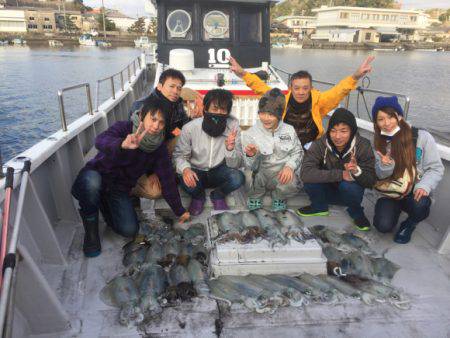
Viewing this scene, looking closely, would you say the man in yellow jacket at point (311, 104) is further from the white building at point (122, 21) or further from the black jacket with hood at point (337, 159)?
the white building at point (122, 21)

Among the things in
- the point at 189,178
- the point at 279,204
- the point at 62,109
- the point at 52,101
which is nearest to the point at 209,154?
the point at 189,178

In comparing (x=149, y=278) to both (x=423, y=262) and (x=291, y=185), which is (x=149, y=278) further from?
(x=423, y=262)

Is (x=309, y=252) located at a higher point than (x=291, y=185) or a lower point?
lower

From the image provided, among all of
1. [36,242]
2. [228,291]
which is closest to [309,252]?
[228,291]

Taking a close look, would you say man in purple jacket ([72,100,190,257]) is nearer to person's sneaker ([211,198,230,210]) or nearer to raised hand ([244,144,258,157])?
person's sneaker ([211,198,230,210])

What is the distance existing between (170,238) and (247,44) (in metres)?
5.96

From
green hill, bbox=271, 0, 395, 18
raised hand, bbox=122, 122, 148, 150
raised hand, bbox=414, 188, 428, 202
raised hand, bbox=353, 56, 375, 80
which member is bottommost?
raised hand, bbox=414, 188, 428, 202

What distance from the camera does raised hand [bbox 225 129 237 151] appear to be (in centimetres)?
355

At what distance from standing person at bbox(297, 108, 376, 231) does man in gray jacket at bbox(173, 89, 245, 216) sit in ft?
2.71

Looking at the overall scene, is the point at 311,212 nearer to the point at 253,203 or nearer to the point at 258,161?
the point at 253,203

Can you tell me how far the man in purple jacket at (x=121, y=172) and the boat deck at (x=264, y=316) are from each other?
38cm

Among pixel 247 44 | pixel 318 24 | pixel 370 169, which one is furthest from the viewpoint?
pixel 318 24

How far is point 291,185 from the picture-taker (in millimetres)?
3719

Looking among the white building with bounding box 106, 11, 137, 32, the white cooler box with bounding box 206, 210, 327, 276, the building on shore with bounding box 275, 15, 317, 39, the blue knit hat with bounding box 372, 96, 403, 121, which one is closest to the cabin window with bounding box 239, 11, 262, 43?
the blue knit hat with bounding box 372, 96, 403, 121
